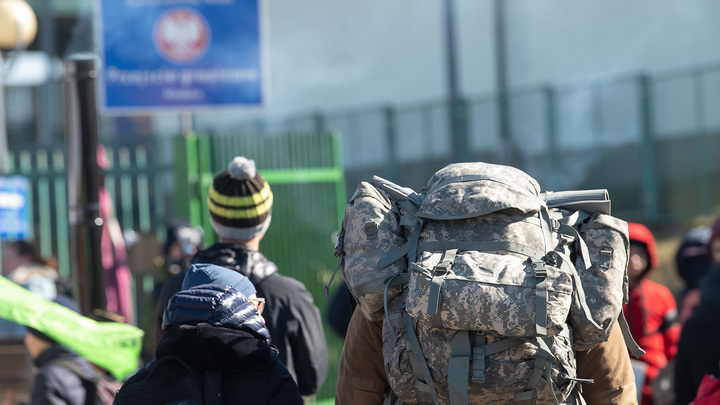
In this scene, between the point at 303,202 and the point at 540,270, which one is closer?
the point at 540,270

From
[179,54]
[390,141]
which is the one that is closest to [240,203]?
[179,54]

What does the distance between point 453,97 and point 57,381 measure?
9.56m

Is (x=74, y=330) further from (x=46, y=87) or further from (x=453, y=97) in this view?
(x=46, y=87)

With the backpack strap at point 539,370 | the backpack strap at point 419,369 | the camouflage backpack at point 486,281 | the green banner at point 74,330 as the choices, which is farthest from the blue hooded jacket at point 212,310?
the green banner at point 74,330

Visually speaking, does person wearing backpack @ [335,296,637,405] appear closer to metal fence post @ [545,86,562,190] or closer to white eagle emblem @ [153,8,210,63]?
white eagle emblem @ [153,8,210,63]

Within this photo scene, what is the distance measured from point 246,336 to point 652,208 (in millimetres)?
11053

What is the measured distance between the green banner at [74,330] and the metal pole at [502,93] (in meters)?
9.77

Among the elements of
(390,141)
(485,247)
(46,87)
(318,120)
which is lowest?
(485,247)

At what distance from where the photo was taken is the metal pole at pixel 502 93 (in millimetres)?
12906

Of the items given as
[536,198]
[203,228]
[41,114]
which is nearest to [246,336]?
[536,198]

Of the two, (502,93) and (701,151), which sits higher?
(502,93)

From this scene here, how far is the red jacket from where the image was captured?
4547 millimetres

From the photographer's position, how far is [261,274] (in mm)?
3287

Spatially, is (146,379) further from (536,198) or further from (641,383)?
(641,383)
